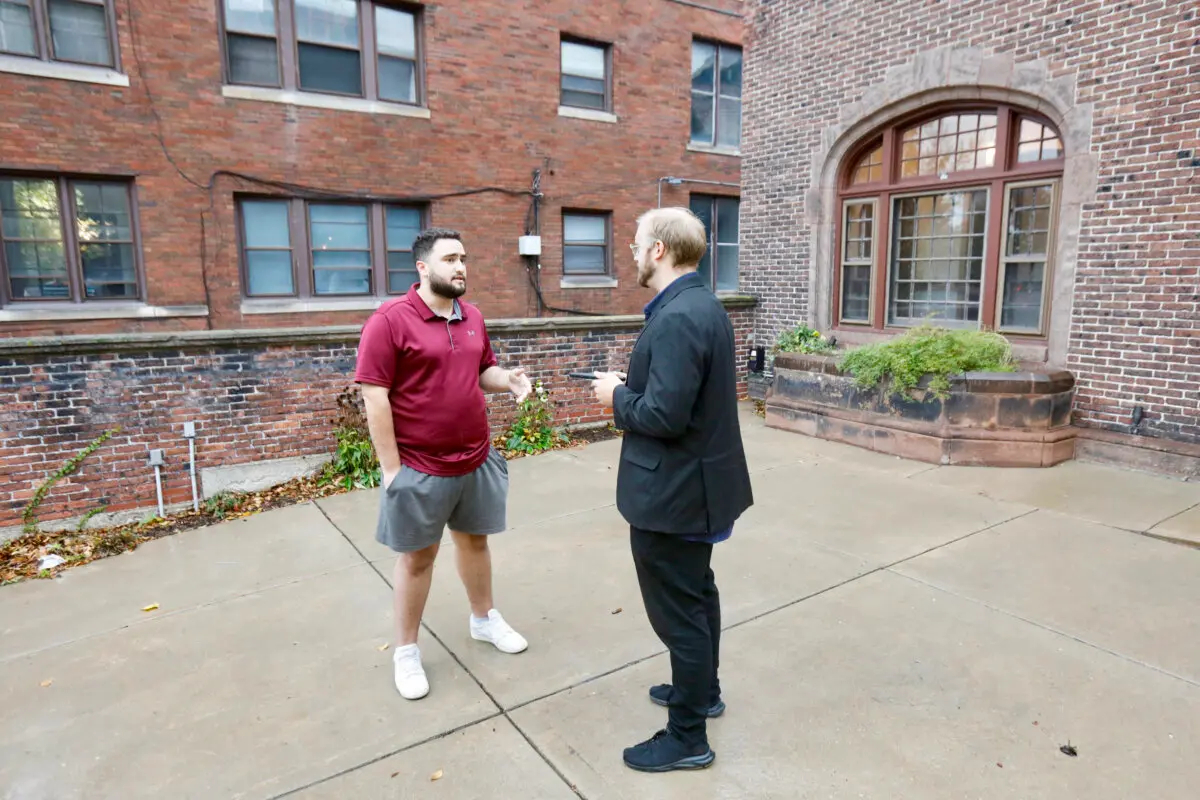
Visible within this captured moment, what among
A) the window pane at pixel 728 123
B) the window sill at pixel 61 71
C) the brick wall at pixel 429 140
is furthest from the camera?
the window pane at pixel 728 123

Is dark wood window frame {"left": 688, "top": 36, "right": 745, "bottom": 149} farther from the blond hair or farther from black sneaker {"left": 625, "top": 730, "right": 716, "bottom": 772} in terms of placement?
black sneaker {"left": 625, "top": 730, "right": 716, "bottom": 772}

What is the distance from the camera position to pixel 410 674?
311cm

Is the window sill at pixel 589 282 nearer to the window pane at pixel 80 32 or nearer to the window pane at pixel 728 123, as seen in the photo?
the window pane at pixel 728 123

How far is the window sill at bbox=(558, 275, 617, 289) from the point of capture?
14078mm

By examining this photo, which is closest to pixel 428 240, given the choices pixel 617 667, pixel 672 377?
pixel 672 377

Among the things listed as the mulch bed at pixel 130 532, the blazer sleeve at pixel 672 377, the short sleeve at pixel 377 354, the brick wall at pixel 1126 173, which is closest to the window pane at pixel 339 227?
the mulch bed at pixel 130 532

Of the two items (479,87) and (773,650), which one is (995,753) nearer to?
(773,650)

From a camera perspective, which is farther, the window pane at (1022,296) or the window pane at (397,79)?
the window pane at (397,79)

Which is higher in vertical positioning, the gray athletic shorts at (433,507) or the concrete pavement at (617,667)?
the gray athletic shorts at (433,507)

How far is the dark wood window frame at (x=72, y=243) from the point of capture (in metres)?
9.91

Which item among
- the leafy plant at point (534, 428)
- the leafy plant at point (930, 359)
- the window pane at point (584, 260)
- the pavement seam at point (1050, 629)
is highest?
the window pane at point (584, 260)

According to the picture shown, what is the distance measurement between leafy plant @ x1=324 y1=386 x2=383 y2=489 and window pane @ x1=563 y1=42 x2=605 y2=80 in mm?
9611

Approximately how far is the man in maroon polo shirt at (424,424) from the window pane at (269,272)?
9.56 m

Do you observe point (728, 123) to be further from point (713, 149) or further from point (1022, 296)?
point (1022, 296)
